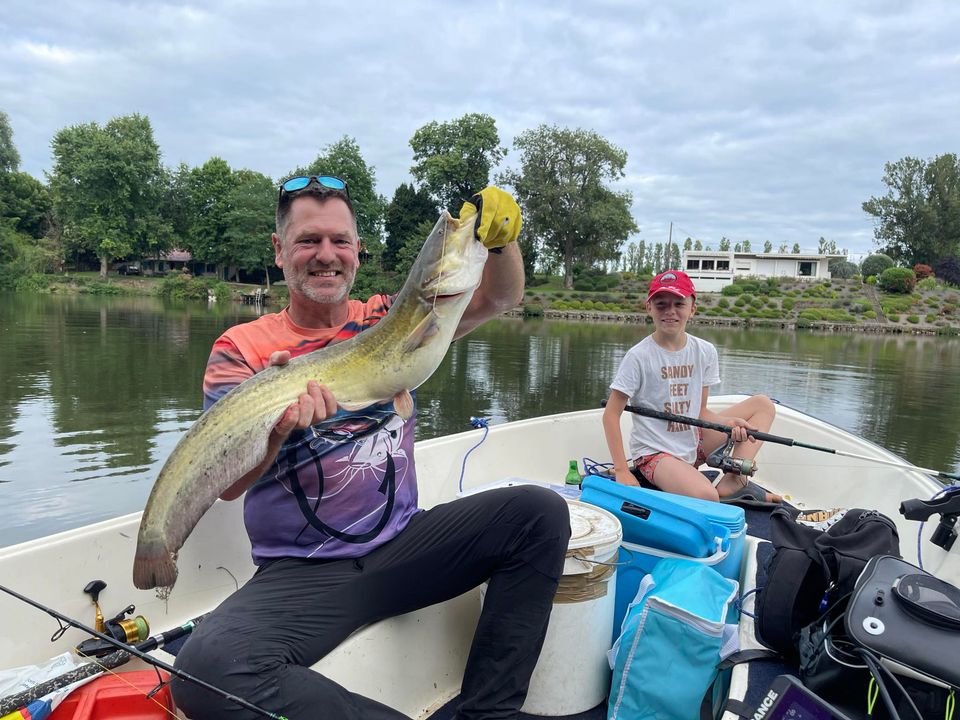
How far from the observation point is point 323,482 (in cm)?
236

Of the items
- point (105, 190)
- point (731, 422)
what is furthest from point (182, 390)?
point (105, 190)

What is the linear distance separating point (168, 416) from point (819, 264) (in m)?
77.7

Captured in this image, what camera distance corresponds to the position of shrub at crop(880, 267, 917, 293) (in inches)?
2146

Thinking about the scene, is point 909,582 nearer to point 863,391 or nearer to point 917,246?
point 863,391

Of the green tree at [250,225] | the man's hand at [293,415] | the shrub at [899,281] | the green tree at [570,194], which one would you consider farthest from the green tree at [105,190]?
the shrub at [899,281]

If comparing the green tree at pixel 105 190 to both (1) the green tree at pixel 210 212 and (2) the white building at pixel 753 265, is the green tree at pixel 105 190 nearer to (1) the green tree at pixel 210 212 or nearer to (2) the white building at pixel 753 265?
(1) the green tree at pixel 210 212

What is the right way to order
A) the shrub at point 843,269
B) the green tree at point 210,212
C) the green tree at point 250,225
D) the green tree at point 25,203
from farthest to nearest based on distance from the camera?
the shrub at point 843,269 → the green tree at point 210,212 → the green tree at point 25,203 → the green tree at point 250,225

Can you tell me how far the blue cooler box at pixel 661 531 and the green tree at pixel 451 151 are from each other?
5776 centimetres

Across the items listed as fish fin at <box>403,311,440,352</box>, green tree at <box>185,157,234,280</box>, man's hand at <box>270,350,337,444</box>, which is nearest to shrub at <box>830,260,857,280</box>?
green tree at <box>185,157,234,280</box>

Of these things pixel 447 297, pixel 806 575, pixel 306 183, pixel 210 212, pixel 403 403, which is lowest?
pixel 806 575

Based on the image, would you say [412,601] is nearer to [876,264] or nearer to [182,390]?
[182,390]

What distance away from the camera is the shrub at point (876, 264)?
2554 inches

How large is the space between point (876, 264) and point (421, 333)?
7675 cm

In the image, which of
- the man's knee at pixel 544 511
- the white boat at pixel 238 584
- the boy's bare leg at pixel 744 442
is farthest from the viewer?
the boy's bare leg at pixel 744 442
